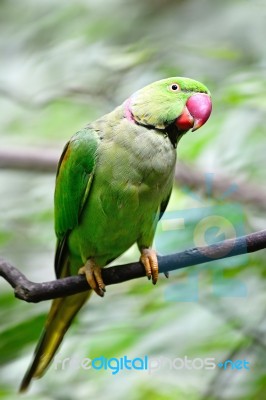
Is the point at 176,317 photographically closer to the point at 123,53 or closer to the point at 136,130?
the point at 136,130

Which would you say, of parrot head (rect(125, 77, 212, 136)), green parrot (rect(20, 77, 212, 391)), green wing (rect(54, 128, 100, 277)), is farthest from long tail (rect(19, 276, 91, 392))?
parrot head (rect(125, 77, 212, 136))

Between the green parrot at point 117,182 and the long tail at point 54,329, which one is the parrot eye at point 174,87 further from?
the long tail at point 54,329

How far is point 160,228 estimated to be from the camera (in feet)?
5.05

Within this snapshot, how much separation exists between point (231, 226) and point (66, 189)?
0.36m

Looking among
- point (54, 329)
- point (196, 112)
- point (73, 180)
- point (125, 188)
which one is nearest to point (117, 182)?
point (125, 188)

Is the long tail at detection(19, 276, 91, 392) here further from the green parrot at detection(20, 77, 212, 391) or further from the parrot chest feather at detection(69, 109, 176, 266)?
the parrot chest feather at detection(69, 109, 176, 266)

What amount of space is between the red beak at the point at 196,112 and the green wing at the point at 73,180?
0.70ft

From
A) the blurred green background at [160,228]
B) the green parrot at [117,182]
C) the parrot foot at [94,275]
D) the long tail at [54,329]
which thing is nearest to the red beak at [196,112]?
the green parrot at [117,182]

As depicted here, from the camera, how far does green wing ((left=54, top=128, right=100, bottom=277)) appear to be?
1.45 meters

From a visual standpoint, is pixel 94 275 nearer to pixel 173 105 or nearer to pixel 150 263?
pixel 150 263

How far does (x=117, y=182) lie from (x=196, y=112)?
0.76ft

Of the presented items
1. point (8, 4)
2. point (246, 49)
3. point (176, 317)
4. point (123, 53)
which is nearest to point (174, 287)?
point (176, 317)

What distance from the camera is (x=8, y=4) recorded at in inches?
114

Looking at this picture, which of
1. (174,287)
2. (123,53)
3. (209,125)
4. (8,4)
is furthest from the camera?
(8,4)
